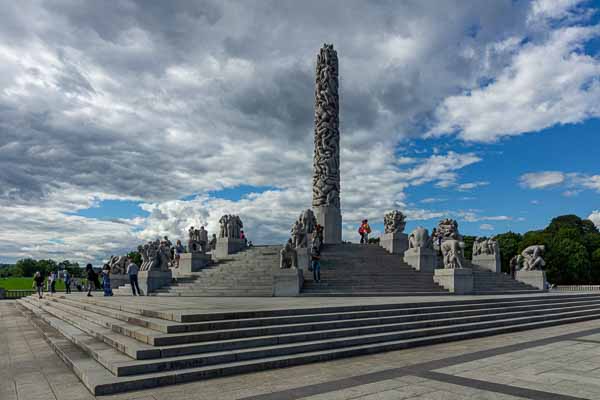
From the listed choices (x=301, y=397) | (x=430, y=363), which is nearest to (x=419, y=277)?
(x=430, y=363)

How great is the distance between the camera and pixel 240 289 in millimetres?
18422

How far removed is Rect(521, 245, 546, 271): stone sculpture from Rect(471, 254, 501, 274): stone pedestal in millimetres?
1457

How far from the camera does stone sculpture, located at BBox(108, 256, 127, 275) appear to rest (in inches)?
1041

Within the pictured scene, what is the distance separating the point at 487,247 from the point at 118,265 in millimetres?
21529

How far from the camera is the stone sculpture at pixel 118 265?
26.5 meters

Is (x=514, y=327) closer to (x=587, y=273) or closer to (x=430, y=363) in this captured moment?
(x=430, y=363)

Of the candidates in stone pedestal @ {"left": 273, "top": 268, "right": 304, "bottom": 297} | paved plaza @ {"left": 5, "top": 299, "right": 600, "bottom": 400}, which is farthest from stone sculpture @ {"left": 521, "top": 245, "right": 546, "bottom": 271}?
paved plaza @ {"left": 5, "top": 299, "right": 600, "bottom": 400}

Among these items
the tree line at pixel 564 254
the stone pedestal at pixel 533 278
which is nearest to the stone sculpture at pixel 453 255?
the stone pedestal at pixel 533 278

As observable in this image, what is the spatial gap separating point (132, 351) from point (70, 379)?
93 centimetres

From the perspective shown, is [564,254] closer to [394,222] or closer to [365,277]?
[394,222]

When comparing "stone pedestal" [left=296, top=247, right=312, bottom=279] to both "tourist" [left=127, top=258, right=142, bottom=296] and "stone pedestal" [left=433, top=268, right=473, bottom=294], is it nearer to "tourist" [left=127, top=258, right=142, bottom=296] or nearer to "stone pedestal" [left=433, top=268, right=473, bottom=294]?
"stone pedestal" [left=433, top=268, right=473, bottom=294]

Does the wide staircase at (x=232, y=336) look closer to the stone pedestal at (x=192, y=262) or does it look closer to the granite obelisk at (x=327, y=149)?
the stone pedestal at (x=192, y=262)

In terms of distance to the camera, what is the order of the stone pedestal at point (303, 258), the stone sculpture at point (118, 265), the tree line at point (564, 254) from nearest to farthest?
1. the stone pedestal at point (303, 258)
2. the stone sculpture at point (118, 265)
3. the tree line at point (564, 254)

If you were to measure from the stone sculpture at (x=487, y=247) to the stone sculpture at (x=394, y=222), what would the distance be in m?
4.71
